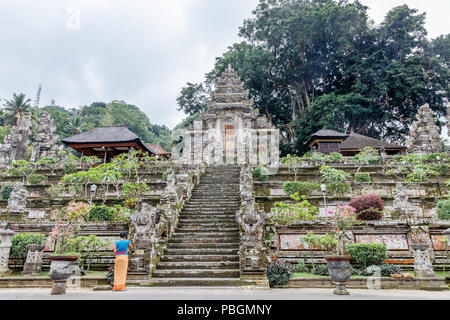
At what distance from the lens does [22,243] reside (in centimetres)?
821

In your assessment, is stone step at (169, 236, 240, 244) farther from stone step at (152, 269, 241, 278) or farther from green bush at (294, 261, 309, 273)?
green bush at (294, 261, 309, 273)

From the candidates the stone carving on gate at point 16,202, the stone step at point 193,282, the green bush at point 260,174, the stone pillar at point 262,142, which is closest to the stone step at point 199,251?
the stone step at point 193,282

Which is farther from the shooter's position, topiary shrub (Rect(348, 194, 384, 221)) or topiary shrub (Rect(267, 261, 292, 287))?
topiary shrub (Rect(348, 194, 384, 221))

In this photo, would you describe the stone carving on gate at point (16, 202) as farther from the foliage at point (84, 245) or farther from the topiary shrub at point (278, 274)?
the topiary shrub at point (278, 274)

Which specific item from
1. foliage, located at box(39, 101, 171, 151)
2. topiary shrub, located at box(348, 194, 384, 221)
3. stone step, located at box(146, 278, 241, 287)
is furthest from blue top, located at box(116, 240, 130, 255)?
foliage, located at box(39, 101, 171, 151)

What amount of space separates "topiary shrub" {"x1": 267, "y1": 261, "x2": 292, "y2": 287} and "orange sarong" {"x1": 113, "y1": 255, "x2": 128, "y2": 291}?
3347 mm

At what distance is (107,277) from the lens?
6.95 m

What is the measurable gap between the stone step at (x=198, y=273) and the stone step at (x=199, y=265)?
208 millimetres

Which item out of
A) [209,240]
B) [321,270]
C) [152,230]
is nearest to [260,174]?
[209,240]

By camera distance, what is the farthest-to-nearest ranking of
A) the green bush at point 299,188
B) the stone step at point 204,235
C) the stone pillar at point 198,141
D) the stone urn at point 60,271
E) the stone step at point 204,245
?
the stone pillar at point 198,141 < the green bush at point 299,188 < the stone step at point 204,235 < the stone step at point 204,245 < the stone urn at point 60,271

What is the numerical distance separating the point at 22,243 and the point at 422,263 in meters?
10.5

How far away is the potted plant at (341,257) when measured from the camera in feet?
19.1

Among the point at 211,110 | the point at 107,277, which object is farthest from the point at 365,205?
the point at 211,110

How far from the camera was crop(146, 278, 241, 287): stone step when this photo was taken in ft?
22.5
